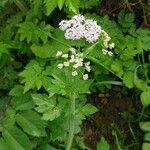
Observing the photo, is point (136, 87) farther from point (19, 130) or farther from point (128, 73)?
point (19, 130)

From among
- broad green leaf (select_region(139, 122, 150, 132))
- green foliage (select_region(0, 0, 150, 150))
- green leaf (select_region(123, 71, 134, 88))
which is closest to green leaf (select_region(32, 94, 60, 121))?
green foliage (select_region(0, 0, 150, 150))

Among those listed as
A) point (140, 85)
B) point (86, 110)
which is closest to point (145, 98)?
point (140, 85)

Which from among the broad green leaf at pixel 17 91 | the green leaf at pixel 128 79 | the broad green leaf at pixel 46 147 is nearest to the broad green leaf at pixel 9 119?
the broad green leaf at pixel 17 91

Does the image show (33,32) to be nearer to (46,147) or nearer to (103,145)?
(46,147)

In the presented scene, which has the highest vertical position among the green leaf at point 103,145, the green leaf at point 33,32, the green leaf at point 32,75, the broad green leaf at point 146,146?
the green leaf at point 33,32

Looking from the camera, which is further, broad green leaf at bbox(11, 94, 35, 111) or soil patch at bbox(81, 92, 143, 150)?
soil patch at bbox(81, 92, 143, 150)

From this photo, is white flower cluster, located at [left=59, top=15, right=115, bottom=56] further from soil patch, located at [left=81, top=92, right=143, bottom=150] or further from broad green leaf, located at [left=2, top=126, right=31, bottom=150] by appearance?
soil patch, located at [left=81, top=92, right=143, bottom=150]

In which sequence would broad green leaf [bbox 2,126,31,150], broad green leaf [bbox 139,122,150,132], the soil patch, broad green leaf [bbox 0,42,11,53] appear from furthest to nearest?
the soil patch < broad green leaf [bbox 139,122,150,132] < broad green leaf [bbox 0,42,11,53] < broad green leaf [bbox 2,126,31,150]

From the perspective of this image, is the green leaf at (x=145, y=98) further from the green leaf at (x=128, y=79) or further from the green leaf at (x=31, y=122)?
the green leaf at (x=31, y=122)
